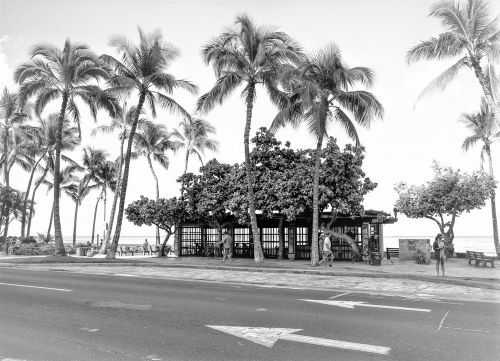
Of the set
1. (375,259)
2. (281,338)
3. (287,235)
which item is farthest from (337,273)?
(281,338)

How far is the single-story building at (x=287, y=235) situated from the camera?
1035 inches

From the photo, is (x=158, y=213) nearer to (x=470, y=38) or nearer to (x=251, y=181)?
(x=251, y=181)

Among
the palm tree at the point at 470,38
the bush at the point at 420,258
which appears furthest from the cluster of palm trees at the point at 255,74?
the bush at the point at 420,258

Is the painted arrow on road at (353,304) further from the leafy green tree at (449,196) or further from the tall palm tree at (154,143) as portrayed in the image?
the tall palm tree at (154,143)

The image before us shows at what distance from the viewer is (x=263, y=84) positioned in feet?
76.2

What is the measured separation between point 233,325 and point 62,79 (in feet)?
70.4

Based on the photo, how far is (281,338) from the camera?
6.66m

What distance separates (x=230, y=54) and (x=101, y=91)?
7825mm

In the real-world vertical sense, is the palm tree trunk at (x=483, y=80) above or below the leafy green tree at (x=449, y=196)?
above

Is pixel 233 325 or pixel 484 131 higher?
pixel 484 131

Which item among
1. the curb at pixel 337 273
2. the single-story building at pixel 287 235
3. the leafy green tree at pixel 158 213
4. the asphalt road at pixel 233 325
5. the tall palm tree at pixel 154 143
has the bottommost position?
the curb at pixel 337 273

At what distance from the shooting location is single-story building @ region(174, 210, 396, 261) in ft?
86.2

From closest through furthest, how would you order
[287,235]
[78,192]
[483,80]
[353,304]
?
[353,304] → [483,80] → [287,235] → [78,192]

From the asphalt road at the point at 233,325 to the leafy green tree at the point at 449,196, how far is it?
20.5 metres
